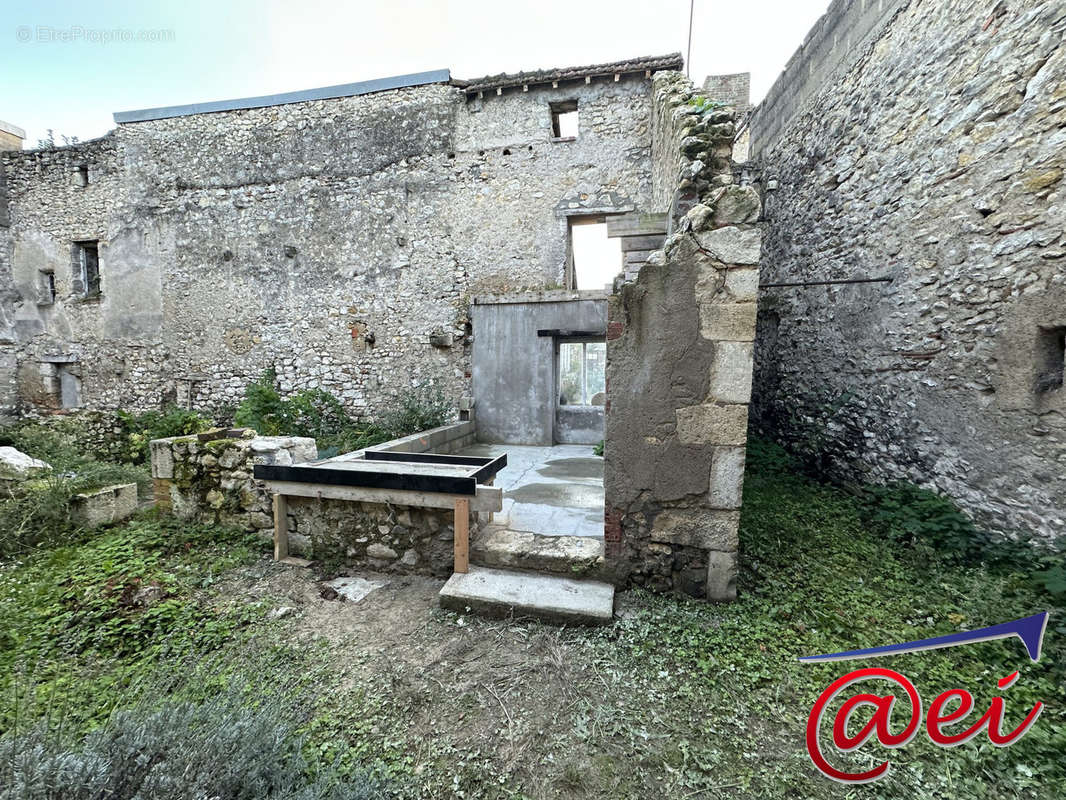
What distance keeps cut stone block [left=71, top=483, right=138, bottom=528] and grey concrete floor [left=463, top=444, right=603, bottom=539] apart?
3956 mm

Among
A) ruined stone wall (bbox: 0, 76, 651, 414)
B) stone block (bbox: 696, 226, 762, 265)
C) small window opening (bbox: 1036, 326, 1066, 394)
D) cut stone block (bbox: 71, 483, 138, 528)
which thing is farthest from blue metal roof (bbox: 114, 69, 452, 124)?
small window opening (bbox: 1036, 326, 1066, 394)

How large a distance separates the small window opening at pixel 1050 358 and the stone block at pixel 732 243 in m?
2.48

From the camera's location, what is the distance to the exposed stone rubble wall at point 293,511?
11.2 ft

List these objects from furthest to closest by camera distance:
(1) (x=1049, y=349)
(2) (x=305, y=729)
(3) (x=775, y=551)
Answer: (3) (x=775, y=551) → (1) (x=1049, y=349) → (2) (x=305, y=729)

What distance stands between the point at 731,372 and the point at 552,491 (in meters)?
2.58

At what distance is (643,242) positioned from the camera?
394 cm

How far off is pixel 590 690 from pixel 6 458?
Answer: 673 centimetres

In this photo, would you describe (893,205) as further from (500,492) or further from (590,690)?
(590,690)

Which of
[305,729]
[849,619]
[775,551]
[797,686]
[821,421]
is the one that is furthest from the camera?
[821,421]

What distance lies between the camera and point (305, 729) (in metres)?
1.98

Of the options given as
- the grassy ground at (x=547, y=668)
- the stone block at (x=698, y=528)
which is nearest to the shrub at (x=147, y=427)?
the grassy ground at (x=547, y=668)

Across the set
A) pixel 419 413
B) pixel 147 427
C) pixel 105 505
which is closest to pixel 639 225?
pixel 419 413

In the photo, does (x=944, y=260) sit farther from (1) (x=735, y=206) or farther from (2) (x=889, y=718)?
(2) (x=889, y=718)

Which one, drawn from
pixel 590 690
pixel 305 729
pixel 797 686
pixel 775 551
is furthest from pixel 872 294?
pixel 305 729
